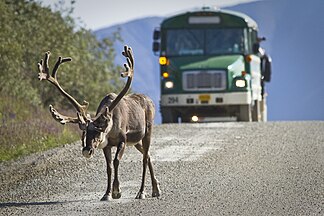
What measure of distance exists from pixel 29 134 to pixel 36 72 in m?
13.6

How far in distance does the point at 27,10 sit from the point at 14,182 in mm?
22003

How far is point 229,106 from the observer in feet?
104

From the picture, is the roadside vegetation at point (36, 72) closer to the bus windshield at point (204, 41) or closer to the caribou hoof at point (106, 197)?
the bus windshield at point (204, 41)

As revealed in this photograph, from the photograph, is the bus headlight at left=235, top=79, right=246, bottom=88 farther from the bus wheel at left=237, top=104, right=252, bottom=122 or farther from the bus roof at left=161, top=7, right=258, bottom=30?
the bus roof at left=161, top=7, right=258, bottom=30

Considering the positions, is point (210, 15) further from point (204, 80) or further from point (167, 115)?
point (167, 115)

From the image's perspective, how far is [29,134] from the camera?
74.7 feet

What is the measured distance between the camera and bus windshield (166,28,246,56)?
31.6 m

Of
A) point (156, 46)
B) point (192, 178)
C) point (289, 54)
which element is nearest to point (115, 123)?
point (192, 178)

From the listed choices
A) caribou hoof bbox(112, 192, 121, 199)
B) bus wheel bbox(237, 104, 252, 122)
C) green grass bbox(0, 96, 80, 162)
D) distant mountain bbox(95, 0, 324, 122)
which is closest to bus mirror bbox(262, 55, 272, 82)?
bus wheel bbox(237, 104, 252, 122)

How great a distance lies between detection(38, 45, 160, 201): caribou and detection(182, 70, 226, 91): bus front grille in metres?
16.0

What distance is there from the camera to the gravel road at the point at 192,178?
13438 mm

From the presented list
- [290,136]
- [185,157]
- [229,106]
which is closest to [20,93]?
[229,106]

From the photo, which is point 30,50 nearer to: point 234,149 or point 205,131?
point 205,131

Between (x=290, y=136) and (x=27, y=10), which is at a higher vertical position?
(x=27, y=10)
